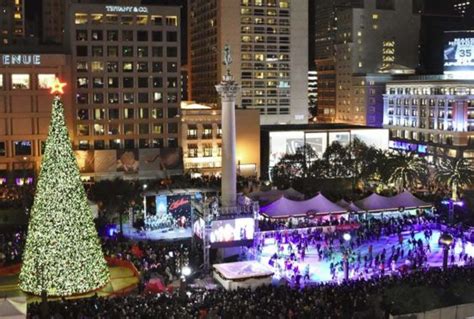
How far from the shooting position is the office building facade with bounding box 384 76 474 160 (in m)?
81.2

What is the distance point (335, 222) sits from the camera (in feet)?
145

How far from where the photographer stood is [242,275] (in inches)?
1238

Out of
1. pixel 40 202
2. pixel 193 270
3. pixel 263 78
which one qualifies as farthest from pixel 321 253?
pixel 263 78

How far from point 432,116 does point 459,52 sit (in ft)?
33.3

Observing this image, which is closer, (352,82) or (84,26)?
(84,26)

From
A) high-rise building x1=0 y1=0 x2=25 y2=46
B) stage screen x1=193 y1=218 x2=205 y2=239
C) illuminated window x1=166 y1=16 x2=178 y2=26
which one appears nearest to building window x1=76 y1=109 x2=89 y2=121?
illuminated window x1=166 y1=16 x2=178 y2=26

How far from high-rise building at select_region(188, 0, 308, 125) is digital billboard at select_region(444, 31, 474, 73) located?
28301 millimetres

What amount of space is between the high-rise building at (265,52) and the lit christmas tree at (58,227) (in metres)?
79.4

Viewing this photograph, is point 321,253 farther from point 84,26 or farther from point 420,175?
point 84,26

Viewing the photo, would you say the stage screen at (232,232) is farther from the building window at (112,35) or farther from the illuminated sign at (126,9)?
the illuminated sign at (126,9)

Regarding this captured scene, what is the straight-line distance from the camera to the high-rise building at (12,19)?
134 meters

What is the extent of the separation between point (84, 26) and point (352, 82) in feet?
214

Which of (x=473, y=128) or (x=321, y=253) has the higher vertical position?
(x=473, y=128)

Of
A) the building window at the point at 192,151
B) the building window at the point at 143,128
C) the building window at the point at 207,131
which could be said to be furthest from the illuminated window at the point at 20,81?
the building window at the point at 207,131
